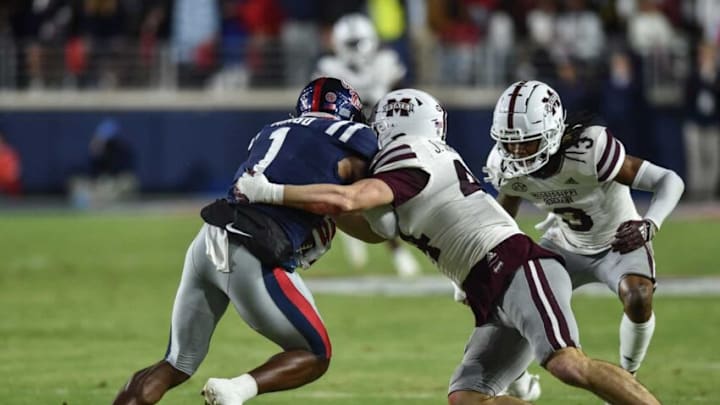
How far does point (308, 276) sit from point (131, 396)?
8153 millimetres

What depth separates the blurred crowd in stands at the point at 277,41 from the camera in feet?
71.9

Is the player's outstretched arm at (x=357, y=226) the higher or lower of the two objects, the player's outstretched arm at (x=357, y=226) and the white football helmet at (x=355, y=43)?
the higher

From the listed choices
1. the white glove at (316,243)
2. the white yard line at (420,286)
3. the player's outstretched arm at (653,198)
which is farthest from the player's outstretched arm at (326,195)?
the white yard line at (420,286)

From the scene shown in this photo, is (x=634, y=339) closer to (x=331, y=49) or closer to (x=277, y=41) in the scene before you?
(x=331, y=49)

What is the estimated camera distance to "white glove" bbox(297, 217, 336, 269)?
6.05m

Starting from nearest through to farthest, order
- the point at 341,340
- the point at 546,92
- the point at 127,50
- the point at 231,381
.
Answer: the point at 231,381
the point at 546,92
the point at 341,340
the point at 127,50

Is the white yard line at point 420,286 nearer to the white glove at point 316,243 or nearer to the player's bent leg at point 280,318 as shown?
the white glove at point 316,243

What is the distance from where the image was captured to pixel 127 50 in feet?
72.8

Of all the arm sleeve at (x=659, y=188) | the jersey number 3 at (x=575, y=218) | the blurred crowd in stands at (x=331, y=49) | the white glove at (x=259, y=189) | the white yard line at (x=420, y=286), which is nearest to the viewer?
the white glove at (x=259, y=189)

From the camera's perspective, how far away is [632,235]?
664 centimetres

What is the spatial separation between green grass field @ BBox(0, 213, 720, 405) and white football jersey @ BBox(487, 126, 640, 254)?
2.93 ft

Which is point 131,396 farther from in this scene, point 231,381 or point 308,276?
point 308,276

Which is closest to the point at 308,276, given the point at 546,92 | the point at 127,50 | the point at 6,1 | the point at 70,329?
the point at 70,329

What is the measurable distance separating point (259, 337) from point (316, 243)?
4457 millimetres
